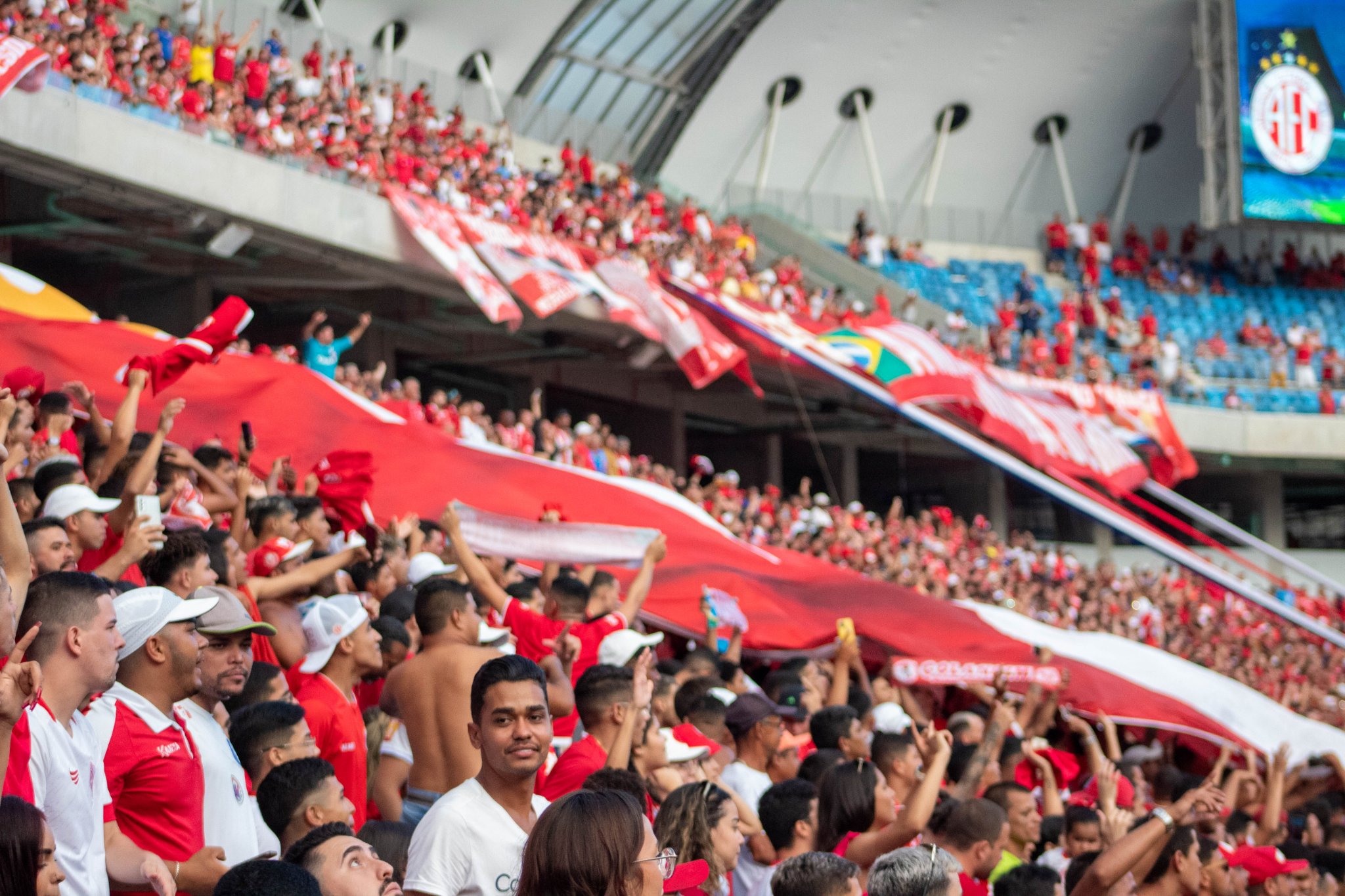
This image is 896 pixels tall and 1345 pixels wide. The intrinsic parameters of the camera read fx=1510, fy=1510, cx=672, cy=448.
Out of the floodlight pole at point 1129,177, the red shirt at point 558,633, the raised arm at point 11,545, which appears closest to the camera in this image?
the raised arm at point 11,545

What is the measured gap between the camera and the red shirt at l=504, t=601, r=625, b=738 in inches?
220

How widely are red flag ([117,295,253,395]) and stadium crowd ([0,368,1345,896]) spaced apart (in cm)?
35

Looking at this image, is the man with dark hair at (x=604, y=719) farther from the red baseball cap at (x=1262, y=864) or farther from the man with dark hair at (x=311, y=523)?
the red baseball cap at (x=1262, y=864)

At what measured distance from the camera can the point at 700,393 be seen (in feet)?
84.0

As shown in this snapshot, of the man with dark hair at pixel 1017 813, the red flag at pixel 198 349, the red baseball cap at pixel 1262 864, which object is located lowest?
the red baseball cap at pixel 1262 864

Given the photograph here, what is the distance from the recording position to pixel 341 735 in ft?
15.3

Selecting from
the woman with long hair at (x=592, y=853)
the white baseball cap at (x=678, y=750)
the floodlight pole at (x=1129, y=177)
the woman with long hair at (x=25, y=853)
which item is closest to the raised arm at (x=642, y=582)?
the white baseball cap at (x=678, y=750)

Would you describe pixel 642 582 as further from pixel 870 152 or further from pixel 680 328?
pixel 870 152

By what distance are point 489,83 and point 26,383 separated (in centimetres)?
1805

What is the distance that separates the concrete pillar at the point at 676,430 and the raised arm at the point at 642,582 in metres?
18.0

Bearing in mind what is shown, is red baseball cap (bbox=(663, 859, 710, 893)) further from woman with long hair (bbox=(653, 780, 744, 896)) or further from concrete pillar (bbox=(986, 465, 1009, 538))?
concrete pillar (bbox=(986, 465, 1009, 538))

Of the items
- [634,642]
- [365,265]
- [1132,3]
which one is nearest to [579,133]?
[365,265]

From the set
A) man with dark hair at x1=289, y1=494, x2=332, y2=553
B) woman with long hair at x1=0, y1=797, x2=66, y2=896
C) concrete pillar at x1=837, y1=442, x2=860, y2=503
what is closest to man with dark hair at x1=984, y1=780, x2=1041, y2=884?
man with dark hair at x1=289, y1=494, x2=332, y2=553

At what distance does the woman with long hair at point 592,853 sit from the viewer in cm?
272
